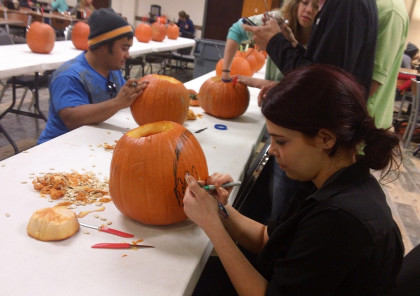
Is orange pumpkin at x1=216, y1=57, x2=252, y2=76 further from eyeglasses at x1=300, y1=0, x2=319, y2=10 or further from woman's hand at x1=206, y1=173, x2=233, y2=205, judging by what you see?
woman's hand at x1=206, y1=173, x2=233, y2=205

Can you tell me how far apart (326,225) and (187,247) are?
0.39 meters

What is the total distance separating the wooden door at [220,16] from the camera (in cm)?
1097

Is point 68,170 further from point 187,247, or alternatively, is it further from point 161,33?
point 161,33

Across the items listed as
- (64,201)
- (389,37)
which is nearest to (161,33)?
(389,37)

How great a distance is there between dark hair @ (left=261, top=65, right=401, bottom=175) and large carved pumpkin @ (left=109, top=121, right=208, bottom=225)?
0.32 meters

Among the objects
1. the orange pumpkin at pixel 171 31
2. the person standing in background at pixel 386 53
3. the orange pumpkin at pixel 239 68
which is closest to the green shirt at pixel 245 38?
the orange pumpkin at pixel 239 68

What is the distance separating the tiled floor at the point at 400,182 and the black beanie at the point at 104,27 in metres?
1.85

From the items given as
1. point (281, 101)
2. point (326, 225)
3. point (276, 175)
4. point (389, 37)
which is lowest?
point (276, 175)

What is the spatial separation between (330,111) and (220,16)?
11154 mm

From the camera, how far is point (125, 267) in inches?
34.2

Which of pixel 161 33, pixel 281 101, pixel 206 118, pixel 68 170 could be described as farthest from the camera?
pixel 161 33

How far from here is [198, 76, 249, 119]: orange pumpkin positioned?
2244mm

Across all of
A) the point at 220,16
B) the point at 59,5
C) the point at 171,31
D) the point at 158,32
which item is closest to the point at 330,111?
the point at 158,32

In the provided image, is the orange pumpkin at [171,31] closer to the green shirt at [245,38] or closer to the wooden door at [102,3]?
the green shirt at [245,38]
